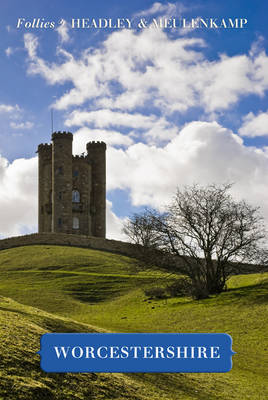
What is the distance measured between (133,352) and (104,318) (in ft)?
69.8

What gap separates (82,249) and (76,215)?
21570mm

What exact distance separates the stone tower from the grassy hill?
2026 cm

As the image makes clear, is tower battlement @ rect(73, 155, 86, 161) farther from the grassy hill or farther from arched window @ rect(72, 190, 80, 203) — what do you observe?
the grassy hill

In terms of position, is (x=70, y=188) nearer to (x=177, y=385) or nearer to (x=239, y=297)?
(x=239, y=297)

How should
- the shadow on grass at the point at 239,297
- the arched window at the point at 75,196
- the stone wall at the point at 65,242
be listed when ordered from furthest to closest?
1. the arched window at the point at 75,196
2. the stone wall at the point at 65,242
3. the shadow on grass at the point at 239,297

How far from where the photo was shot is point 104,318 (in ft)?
98.5

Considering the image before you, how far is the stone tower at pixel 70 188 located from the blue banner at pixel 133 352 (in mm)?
70272

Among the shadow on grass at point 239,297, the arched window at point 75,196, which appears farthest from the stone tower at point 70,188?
the shadow on grass at point 239,297

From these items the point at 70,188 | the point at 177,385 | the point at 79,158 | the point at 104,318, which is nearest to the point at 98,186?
the point at 79,158

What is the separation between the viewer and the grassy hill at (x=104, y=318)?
32.0 feet

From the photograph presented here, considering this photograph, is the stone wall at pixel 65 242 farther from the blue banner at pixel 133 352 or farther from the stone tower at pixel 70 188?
the blue banner at pixel 133 352

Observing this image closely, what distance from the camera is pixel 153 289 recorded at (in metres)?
38.2

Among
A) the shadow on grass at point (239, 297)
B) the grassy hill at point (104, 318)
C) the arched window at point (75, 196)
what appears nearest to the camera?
the grassy hill at point (104, 318)

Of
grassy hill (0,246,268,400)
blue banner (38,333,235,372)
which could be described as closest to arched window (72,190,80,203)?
grassy hill (0,246,268,400)
